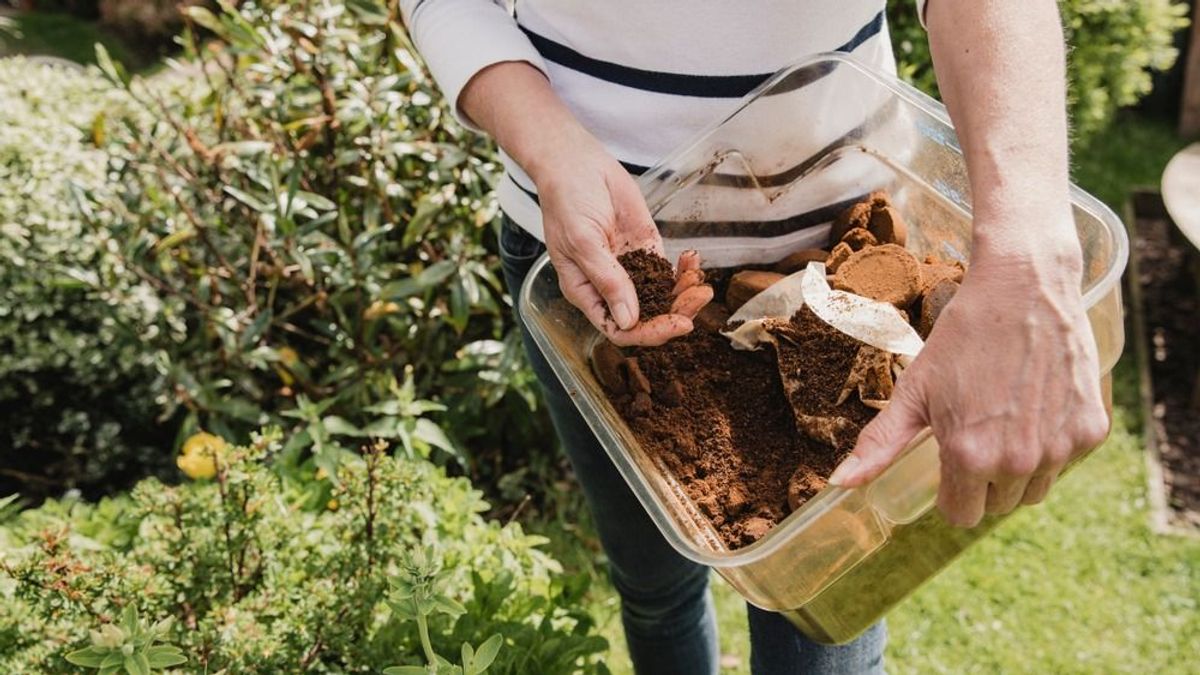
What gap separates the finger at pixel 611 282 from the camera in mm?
1197

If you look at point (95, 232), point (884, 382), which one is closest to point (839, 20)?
point (884, 382)

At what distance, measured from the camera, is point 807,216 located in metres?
1.44

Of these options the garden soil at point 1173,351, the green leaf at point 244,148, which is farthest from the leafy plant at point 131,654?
the garden soil at point 1173,351

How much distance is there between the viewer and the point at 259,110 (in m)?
2.84

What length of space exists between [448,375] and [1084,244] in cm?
186

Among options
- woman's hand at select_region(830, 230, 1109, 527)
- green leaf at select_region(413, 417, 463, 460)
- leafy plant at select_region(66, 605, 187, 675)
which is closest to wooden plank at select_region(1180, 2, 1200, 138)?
green leaf at select_region(413, 417, 463, 460)

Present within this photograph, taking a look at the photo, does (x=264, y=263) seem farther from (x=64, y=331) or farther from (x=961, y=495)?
(x=961, y=495)

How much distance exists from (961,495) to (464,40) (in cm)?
88

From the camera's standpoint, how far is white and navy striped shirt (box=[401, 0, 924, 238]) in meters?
1.37

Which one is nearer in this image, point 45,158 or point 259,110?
point 259,110

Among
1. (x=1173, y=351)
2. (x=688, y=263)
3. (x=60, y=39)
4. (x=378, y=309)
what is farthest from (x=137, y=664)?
(x=60, y=39)

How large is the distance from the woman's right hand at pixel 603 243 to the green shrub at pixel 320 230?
4.06 feet

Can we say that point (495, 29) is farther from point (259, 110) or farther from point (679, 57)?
point (259, 110)

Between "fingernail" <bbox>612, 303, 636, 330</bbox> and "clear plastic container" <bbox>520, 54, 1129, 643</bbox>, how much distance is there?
5.2 inches
